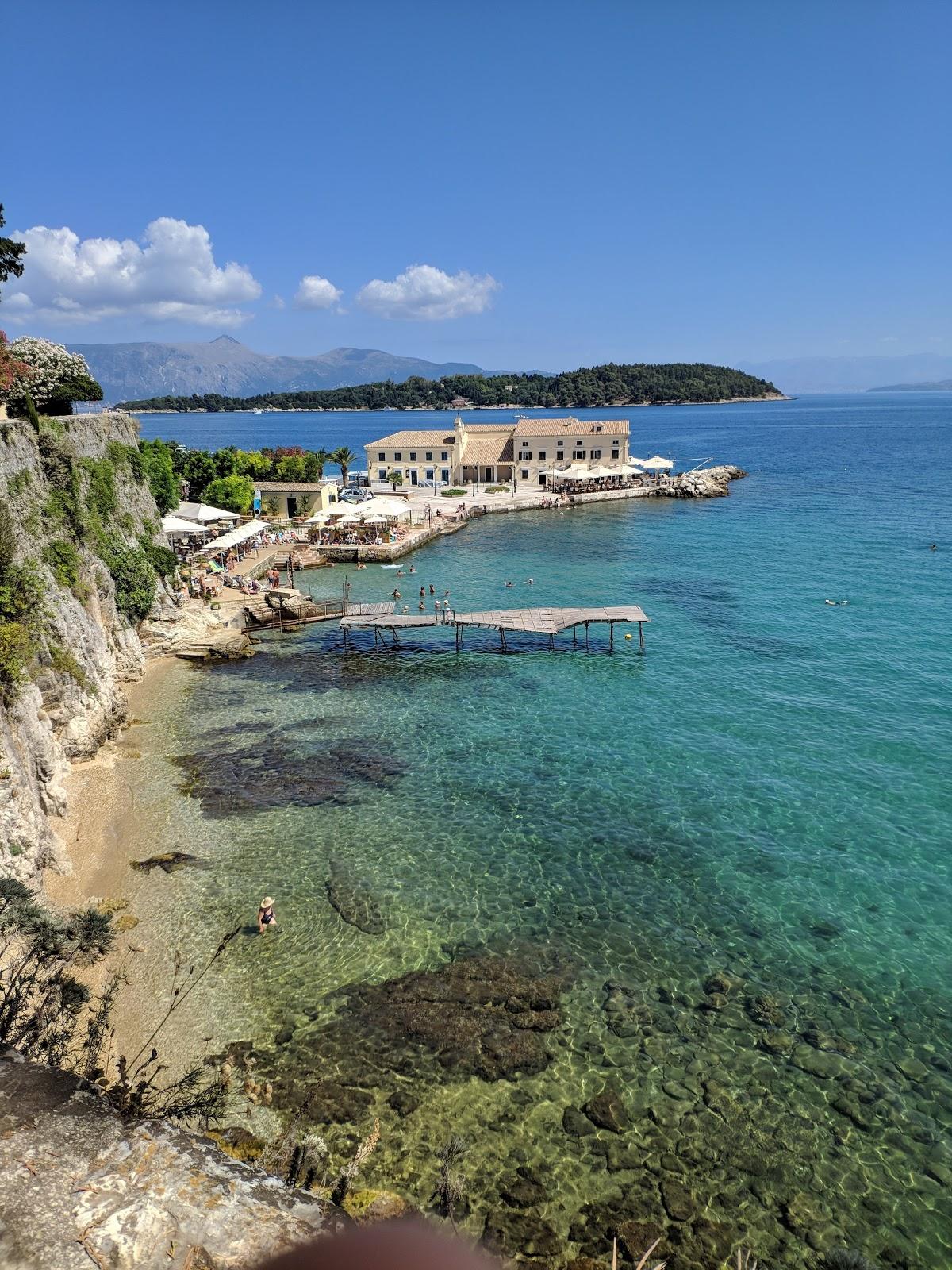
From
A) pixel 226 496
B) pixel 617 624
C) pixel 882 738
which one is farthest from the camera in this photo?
pixel 226 496

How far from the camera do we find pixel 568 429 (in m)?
87.8

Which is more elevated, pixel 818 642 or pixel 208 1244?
pixel 208 1244

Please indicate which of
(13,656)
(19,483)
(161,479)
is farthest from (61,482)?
(161,479)

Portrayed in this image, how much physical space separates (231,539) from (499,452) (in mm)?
50482

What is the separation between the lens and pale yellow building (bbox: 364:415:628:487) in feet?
282

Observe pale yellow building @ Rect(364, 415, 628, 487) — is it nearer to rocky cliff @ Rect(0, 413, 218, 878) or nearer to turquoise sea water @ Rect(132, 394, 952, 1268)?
rocky cliff @ Rect(0, 413, 218, 878)

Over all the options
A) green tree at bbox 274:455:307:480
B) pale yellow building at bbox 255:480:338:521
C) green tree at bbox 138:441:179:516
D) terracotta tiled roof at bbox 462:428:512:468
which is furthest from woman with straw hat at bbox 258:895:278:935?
terracotta tiled roof at bbox 462:428:512:468

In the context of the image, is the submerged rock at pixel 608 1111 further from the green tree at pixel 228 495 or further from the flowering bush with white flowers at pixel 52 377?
the green tree at pixel 228 495

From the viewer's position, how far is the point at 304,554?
2100 inches

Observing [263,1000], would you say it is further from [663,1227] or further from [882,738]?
[882,738]

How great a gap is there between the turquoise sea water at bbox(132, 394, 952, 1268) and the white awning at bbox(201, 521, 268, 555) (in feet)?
35.9

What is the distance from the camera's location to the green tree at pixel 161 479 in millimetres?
44906

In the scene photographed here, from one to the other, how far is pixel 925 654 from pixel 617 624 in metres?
14.1

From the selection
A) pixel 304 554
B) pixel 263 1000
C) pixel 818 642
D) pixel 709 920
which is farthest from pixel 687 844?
pixel 304 554
